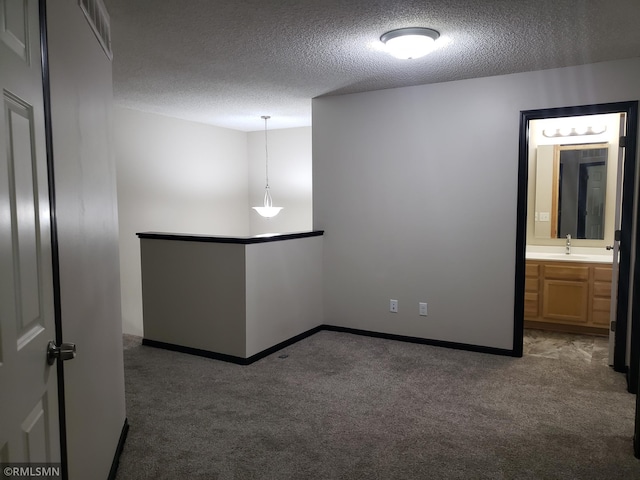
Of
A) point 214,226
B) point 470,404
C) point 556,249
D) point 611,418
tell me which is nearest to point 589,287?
point 556,249

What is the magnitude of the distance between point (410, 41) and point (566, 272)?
2965mm

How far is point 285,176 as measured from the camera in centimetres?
679

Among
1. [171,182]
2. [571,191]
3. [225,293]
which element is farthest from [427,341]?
[171,182]

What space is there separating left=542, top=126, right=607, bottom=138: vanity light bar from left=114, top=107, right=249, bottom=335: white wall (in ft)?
13.5

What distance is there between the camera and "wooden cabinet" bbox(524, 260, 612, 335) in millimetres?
4496

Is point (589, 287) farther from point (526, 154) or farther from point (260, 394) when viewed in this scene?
point (260, 394)

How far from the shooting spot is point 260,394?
A: 3207 millimetres

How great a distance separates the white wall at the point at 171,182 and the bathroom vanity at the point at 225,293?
3.65ft

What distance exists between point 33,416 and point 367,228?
356cm

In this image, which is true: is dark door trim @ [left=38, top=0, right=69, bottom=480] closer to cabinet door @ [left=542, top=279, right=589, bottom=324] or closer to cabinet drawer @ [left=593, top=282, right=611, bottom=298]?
cabinet door @ [left=542, top=279, right=589, bottom=324]

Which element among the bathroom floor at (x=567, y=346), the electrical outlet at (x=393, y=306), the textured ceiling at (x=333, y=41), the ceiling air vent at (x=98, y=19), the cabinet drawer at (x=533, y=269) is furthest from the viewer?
the cabinet drawer at (x=533, y=269)

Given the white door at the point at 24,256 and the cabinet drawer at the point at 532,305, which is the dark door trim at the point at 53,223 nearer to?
the white door at the point at 24,256

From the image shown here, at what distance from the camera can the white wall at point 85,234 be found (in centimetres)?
159

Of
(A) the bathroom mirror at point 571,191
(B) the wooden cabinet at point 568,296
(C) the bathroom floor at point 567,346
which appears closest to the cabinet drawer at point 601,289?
(B) the wooden cabinet at point 568,296
